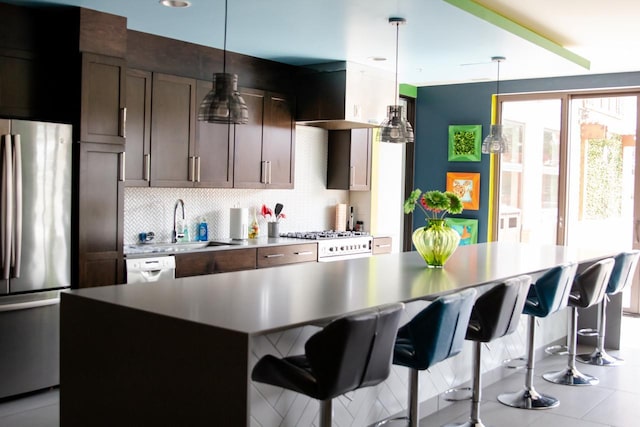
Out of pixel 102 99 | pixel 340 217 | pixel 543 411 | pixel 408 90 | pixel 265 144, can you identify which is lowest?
pixel 543 411

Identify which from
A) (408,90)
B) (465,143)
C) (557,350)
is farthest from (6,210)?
(465,143)

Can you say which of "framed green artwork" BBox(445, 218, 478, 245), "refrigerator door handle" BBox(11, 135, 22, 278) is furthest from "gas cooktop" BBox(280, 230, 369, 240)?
"refrigerator door handle" BBox(11, 135, 22, 278)

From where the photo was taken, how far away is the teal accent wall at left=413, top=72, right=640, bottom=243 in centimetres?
804

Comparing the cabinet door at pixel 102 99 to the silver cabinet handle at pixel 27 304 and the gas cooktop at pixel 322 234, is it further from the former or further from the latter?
the gas cooktop at pixel 322 234

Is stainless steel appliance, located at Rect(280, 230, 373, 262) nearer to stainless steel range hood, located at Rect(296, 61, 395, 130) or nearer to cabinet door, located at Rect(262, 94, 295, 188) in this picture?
cabinet door, located at Rect(262, 94, 295, 188)

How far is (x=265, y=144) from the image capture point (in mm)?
6523

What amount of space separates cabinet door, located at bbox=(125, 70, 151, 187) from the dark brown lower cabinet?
69 centimetres

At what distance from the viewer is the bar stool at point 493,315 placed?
3.61 meters

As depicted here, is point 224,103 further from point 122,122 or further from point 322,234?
point 322,234

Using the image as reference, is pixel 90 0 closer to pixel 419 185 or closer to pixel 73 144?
pixel 73 144

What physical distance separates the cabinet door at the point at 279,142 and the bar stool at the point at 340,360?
3928 millimetres

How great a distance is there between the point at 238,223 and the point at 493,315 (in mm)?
3237

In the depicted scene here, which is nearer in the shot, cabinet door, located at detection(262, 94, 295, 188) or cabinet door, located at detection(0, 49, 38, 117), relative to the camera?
cabinet door, located at detection(0, 49, 38, 117)

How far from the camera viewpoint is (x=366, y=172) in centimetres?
758
